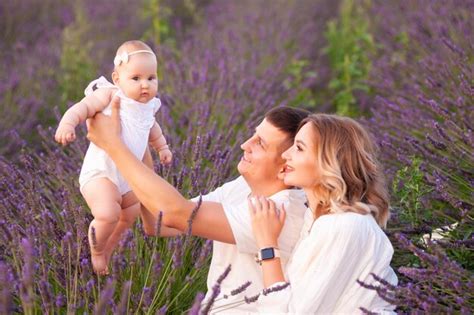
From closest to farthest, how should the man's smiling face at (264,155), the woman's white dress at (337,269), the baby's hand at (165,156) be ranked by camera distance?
the woman's white dress at (337,269), the man's smiling face at (264,155), the baby's hand at (165,156)

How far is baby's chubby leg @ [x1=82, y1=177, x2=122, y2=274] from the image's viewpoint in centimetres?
257

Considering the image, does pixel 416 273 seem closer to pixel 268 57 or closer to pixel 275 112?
pixel 275 112

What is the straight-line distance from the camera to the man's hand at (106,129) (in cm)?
254

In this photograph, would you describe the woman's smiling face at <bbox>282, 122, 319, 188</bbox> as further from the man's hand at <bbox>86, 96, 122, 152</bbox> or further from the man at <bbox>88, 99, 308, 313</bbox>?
the man's hand at <bbox>86, 96, 122, 152</bbox>

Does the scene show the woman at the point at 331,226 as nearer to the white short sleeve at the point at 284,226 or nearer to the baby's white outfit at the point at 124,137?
the white short sleeve at the point at 284,226

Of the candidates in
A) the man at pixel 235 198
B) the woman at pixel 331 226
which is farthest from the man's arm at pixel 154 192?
the woman at pixel 331 226

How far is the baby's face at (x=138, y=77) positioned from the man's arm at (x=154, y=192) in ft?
0.22

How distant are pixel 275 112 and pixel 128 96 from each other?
0.51 meters

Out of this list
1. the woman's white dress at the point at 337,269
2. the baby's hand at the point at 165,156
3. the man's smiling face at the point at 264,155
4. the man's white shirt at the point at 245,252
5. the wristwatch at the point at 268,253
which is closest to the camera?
the woman's white dress at the point at 337,269

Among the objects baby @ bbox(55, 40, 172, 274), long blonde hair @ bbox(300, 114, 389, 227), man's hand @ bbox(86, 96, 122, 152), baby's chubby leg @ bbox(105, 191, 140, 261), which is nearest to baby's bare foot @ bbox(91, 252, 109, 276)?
baby @ bbox(55, 40, 172, 274)

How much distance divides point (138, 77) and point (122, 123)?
0.16 meters

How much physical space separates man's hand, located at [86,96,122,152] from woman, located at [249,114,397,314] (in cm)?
49


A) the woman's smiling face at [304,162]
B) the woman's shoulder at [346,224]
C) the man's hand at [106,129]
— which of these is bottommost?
the woman's shoulder at [346,224]

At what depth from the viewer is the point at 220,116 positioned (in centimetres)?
464
